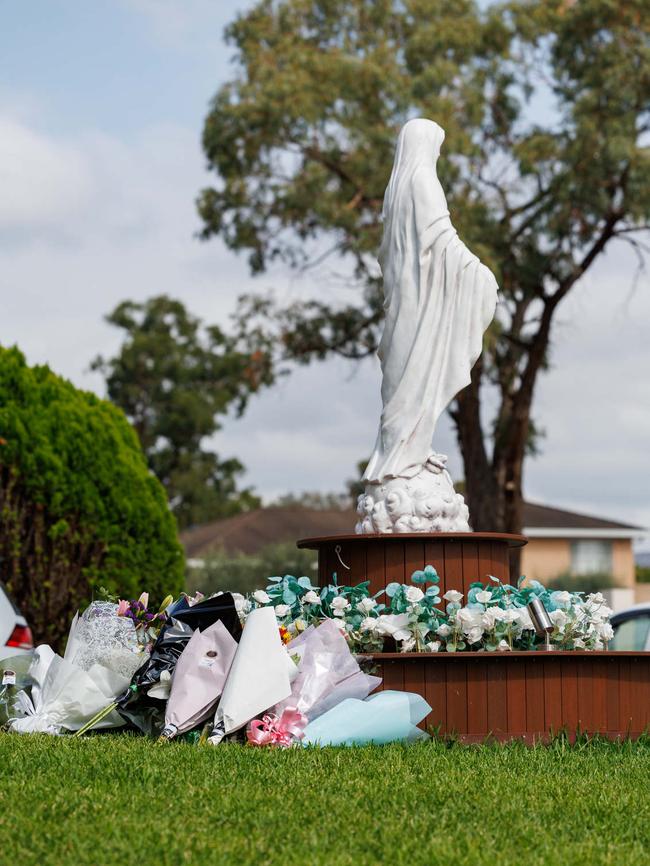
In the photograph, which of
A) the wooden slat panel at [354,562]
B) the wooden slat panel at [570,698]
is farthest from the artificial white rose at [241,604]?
the wooden slat panel at [570,698]

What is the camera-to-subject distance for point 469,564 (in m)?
7.45

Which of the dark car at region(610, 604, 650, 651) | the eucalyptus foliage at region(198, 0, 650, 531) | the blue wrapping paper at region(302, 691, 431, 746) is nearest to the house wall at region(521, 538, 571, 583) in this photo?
the eucalyptus foliage at region(198, 0, 650, 531)

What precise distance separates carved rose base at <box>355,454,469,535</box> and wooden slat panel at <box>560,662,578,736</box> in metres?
1.32

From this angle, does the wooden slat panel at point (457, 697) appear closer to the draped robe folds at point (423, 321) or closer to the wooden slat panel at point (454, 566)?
the wooden slat panel at point (454, 566)

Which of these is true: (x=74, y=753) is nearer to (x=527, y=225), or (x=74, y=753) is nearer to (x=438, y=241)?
(x=438, y=241)

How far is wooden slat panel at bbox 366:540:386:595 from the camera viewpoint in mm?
7355

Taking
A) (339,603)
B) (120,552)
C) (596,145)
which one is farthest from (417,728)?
(596,145)

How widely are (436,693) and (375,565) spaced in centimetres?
99

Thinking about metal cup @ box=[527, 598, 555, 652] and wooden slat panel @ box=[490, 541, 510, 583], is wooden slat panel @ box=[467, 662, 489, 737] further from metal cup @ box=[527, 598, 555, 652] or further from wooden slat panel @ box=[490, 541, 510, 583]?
wooden slat panel @ box=[490, 541, 510, 583]

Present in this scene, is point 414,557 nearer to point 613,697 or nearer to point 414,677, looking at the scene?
point 414,677

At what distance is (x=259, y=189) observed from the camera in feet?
74.0

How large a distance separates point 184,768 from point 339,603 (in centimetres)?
201

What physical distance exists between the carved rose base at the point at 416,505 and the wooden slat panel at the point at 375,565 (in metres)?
0.27

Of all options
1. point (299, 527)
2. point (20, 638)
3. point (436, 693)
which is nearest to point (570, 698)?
point (436, 693)
